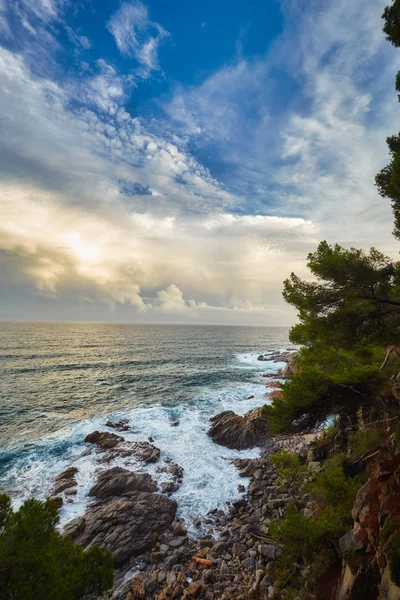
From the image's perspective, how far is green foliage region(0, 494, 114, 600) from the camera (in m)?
4.93

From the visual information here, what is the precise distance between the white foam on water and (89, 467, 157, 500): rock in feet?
2.59

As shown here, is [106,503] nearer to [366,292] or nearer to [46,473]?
[46,473]

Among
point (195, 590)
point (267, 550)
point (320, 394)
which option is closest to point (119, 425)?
point (195, 590)

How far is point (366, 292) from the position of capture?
959 cm

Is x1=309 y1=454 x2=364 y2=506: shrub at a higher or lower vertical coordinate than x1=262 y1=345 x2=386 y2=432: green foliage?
lower

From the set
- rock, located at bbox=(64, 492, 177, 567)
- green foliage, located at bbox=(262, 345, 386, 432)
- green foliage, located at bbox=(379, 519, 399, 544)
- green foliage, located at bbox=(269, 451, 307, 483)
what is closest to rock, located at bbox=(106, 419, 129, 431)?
rock, located at bbox=(64, 492, 177, 567)

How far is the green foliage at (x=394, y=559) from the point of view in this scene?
17.0 feet

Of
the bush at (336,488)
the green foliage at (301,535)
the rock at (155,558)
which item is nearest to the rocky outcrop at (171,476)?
the rock at (155,558)

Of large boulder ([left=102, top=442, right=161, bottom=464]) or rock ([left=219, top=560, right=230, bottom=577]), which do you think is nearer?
rock ([left=219, top=560, right=230, bottom=577])

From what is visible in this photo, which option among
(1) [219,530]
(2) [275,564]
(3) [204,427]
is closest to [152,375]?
(3) [204,427]

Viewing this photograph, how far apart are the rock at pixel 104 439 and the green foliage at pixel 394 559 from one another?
2158 cm

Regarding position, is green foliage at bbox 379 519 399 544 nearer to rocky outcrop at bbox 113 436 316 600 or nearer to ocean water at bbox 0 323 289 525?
rocky outcrop at bbox 113 436 316 600

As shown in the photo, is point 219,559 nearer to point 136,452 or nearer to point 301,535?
point 301,535

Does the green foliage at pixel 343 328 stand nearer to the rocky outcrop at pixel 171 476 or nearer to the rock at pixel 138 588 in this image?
the rock at pixel 138 588
